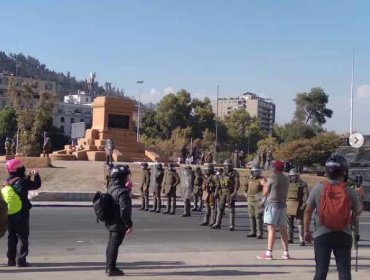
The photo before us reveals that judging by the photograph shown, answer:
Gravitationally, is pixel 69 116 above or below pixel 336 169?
above

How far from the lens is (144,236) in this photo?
14016 millimetres

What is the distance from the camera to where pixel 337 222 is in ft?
20.4

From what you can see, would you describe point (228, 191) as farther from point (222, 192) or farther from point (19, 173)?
point (19, 173)

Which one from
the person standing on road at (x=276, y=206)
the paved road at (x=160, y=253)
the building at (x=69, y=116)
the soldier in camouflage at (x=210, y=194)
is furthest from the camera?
the building at (x=69, y=116)

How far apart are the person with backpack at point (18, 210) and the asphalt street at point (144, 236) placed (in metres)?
1.42

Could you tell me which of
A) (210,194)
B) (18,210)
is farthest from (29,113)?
(18,210)

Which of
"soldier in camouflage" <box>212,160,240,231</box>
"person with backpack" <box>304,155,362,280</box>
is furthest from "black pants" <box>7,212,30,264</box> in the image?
"soldier in camouflage" <box>212,160,240,231</box>

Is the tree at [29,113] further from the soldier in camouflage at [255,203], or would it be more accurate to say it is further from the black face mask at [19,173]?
the black face mask at [19,173]

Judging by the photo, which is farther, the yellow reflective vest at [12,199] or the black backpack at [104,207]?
the yellow reflective vest at [12,199]

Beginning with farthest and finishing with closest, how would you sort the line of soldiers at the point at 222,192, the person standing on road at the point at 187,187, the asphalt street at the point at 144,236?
the person standing on road at the point at 187,187 → the line of soldiers at the point at 222,192 → the asphalt street at the point at 144,236

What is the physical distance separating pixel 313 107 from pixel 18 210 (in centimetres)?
8283

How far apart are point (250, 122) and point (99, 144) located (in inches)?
2488

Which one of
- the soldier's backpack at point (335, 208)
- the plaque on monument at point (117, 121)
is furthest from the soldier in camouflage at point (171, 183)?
the plaque on monument at point (117, 121)

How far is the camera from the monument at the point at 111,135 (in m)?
48.0
